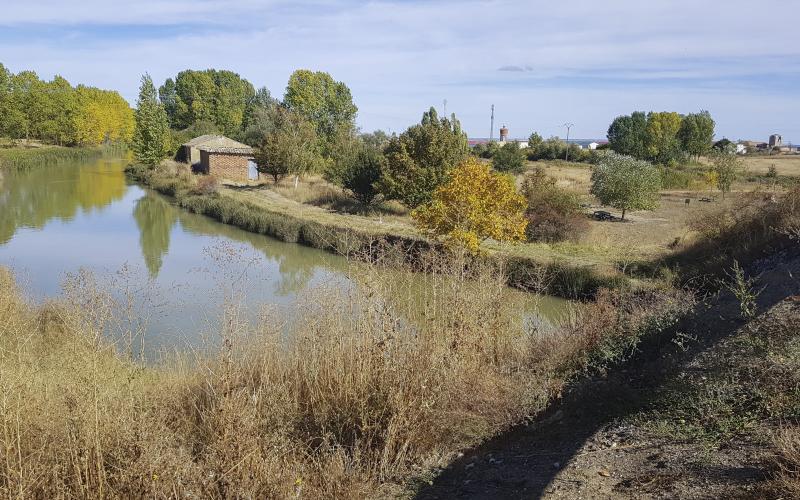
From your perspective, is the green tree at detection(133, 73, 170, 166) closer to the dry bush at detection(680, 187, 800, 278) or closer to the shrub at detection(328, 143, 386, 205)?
the shrub at detection(328, 143, 386, 205)

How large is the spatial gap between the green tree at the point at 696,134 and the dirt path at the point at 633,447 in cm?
6152

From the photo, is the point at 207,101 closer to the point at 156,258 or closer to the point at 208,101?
the point at 208,101

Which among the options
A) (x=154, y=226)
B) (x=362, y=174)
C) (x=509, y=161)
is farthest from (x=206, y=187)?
(x=509, y=161)

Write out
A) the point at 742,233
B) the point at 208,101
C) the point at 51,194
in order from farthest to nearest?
the point at 208,101, the point at 51,194, the point at 742,233

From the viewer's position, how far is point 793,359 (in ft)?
17.7

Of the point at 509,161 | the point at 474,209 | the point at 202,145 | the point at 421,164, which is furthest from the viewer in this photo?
the point at 509,161

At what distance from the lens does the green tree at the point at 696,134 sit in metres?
61.9

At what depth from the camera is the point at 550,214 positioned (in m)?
22.2

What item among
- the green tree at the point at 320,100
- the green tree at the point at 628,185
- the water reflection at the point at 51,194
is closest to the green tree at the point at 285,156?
the water reflection at the point at 51,194

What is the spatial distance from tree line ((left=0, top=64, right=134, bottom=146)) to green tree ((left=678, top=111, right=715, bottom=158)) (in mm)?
60435

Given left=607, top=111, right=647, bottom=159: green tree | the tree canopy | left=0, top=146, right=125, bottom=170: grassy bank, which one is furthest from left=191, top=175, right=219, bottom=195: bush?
left=607, top=111, right=647, bottom=159: green tree

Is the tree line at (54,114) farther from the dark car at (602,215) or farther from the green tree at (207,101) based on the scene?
the dark car at (602,215)

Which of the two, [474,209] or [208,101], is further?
[208,101]

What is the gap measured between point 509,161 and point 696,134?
92.5ft
